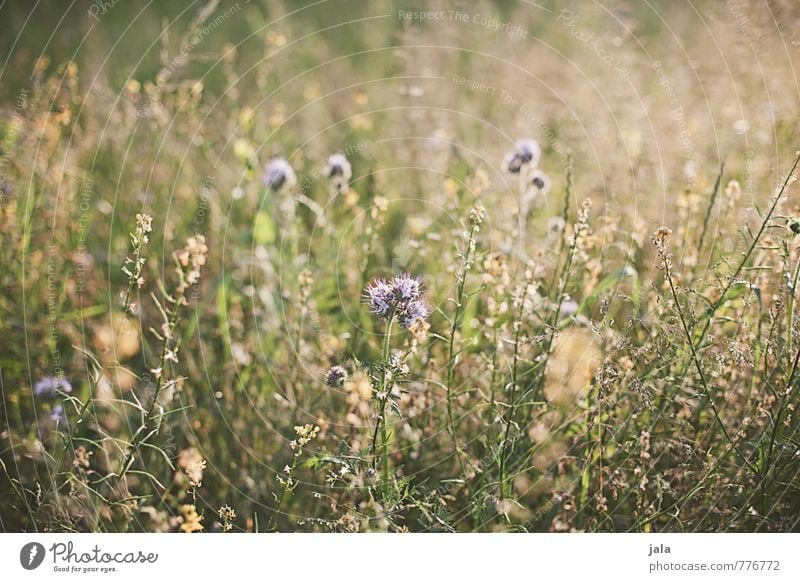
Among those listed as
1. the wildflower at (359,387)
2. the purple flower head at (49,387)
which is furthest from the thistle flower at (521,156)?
the purple flower head at (49,387)

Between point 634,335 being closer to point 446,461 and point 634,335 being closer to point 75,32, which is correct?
point 446,461

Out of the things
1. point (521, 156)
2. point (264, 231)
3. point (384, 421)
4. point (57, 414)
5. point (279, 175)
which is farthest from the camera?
point (264, 231)

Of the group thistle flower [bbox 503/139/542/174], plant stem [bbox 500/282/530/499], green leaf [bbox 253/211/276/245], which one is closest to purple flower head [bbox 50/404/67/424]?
green leaf [bbox 253/211/276/245]

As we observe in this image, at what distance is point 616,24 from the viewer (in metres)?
3.24

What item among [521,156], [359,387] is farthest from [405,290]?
A: [521,156]

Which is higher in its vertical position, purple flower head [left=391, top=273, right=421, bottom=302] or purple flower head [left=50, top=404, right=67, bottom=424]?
purple flower head [left=391, top=273, right=421, bottom=302]

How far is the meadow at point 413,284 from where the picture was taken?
1.57 metres

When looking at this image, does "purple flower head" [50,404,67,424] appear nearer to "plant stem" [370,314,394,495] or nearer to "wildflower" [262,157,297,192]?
"plant stem" [370,314,394,495]

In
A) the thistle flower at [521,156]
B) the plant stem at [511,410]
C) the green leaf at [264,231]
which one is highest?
the thistle flower at [521,156]

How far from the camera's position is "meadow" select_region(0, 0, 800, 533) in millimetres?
1566

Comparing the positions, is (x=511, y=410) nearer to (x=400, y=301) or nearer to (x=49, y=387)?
(x=400, y=301)

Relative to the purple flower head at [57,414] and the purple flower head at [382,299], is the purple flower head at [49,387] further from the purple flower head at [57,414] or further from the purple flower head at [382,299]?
the purple flower head at [382,299]

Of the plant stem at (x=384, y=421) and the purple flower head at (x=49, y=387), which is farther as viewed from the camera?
the purple flower head at (x=49, y=387)

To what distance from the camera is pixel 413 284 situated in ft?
4.74
